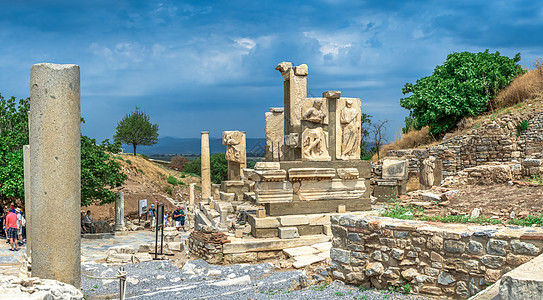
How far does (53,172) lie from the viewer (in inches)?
191

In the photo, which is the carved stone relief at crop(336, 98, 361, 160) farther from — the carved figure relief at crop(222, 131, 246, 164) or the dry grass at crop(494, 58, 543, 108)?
the dry grass at crop(494, 58, 543, 108)

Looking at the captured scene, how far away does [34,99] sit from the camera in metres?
4.91

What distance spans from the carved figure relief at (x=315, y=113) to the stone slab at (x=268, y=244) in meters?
2.96

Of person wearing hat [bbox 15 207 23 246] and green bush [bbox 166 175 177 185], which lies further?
green bush [bbox 166 175 177 185]

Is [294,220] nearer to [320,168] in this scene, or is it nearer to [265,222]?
[265,222]

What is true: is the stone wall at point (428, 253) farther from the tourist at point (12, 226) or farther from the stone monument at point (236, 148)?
the stone monument at point (236, 148)

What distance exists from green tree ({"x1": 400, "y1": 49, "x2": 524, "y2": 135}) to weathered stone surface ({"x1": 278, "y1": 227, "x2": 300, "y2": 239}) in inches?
624

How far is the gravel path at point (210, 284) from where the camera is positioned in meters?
6.11

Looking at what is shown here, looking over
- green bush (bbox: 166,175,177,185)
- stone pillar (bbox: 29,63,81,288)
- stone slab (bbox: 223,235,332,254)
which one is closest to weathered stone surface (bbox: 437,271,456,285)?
stone pillar (bbox: 29,63,81,288)

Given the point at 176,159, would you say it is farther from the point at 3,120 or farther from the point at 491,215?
the point at 491,215

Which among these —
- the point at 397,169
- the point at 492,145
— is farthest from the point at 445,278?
the point at 492,145

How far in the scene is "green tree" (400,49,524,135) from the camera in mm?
23281

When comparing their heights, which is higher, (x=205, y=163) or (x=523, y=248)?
(x=205, y=163)

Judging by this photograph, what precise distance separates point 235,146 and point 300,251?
10.3 m
